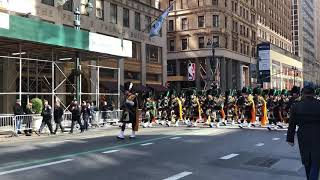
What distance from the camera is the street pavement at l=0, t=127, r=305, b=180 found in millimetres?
9766

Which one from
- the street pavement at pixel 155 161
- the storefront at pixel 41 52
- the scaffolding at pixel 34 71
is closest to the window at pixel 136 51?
the storefront at pixel 41 52

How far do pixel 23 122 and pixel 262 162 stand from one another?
13.3 metres

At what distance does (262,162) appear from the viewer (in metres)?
11.9

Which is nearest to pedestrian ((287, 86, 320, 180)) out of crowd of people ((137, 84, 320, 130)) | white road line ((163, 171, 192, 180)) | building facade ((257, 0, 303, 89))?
white road line ((163, 171, 192, 180))

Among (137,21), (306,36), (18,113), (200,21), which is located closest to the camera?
(18,113)

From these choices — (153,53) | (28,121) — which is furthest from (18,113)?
(153,53)

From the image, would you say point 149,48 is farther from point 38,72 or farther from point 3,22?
point 3,22

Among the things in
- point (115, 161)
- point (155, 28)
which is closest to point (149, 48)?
point (155, 28)

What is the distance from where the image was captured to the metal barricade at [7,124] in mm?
21188

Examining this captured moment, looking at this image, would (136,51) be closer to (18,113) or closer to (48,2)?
(48,2)

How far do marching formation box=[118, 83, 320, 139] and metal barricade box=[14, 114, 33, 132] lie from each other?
651 centimetres

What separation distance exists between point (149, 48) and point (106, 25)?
28.0ft

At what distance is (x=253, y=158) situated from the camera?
12.6 meters

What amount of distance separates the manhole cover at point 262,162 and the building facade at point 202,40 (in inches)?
2258
